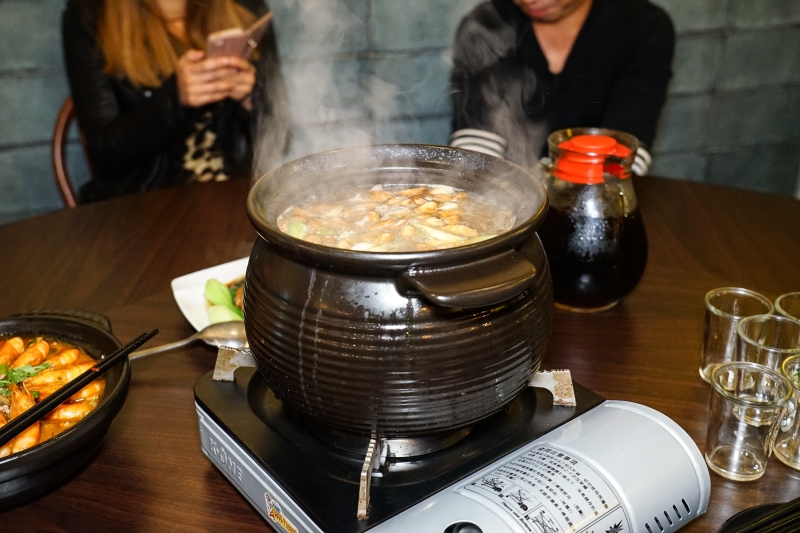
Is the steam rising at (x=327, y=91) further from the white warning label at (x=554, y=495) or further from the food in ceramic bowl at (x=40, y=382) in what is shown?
the white warning label at (x=554, y=495)

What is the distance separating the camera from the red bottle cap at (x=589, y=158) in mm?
1423

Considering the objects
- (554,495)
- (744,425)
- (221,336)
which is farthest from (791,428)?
(221,336)

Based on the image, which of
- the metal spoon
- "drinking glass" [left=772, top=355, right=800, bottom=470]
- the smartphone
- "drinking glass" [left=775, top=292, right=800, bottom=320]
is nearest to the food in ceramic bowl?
the metal spoon

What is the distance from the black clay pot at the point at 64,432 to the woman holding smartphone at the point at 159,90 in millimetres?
1790

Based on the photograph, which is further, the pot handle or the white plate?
the white plate

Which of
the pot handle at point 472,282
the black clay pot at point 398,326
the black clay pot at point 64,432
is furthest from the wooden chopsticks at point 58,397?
the pot handle at point 472,282

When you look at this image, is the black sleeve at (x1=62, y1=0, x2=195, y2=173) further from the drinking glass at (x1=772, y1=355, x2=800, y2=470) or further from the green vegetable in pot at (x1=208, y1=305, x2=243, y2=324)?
the drinking glass at (x1=772, y1=355, x2=800, y2=470)

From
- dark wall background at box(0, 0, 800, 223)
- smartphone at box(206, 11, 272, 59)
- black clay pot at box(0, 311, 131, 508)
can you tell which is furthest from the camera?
dark wall background at box(0, 0, 800, 223)

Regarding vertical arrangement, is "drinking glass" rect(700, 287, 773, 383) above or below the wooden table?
above

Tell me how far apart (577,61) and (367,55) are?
3.47ft

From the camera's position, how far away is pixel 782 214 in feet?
6.51

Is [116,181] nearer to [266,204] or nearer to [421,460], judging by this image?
[266,204]

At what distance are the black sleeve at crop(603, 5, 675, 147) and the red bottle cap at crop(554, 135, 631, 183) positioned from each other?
1.55 meters

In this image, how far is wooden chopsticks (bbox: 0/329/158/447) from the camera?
3.21ft
